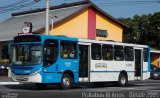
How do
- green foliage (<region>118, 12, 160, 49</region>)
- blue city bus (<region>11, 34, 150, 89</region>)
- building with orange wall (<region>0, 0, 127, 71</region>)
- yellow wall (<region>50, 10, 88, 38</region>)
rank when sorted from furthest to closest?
1. green foliage (<region>118, 12, 160, 49</region>)
2. yellow wall (<region>50, 10, 88, 38</region>)
3. building with orange wall (<region>0, 0, 127, 71</region>)
4. blue city bus (<region>11, 34, 150, 89</region>)

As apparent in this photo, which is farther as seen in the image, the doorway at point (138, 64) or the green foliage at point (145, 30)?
the green foliage at point (145, 30)

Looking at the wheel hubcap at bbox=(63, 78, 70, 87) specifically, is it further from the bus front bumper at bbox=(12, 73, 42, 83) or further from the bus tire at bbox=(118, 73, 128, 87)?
the bus tire at bbox=(118, 73, 128, 87)

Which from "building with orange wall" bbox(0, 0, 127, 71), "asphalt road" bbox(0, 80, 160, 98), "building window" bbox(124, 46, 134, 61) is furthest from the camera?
"building with orange wall" bbox(0, 0, 127, 71)

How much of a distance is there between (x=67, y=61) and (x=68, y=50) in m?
0.63

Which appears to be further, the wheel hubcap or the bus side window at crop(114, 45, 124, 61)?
the bus side window at crop(114, 45, 124, 61)


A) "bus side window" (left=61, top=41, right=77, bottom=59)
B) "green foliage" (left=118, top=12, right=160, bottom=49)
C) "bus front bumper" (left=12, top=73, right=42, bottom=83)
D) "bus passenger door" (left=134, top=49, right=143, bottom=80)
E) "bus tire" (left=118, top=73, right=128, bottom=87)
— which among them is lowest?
"bus tire" (left=118, top=73, right=128, bottom=87)

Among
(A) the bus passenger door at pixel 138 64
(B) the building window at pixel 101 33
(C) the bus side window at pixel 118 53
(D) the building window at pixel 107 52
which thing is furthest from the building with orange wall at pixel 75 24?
(D) the building window at pixel 107 52

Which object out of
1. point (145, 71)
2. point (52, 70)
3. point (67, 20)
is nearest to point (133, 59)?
point (145, 71)

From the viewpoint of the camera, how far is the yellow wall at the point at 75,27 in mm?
49812

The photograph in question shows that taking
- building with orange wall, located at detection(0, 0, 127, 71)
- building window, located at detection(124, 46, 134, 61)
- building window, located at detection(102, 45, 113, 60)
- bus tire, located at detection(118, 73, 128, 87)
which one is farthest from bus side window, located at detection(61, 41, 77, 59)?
building with orange wall, located at detection(0, 0, 127, 71)

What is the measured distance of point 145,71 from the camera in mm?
32438

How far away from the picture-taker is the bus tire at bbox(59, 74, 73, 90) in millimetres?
26047

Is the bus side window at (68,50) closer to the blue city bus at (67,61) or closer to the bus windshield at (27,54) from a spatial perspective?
the blue city bus at (67,61)

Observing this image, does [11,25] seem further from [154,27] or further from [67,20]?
[154,27]
